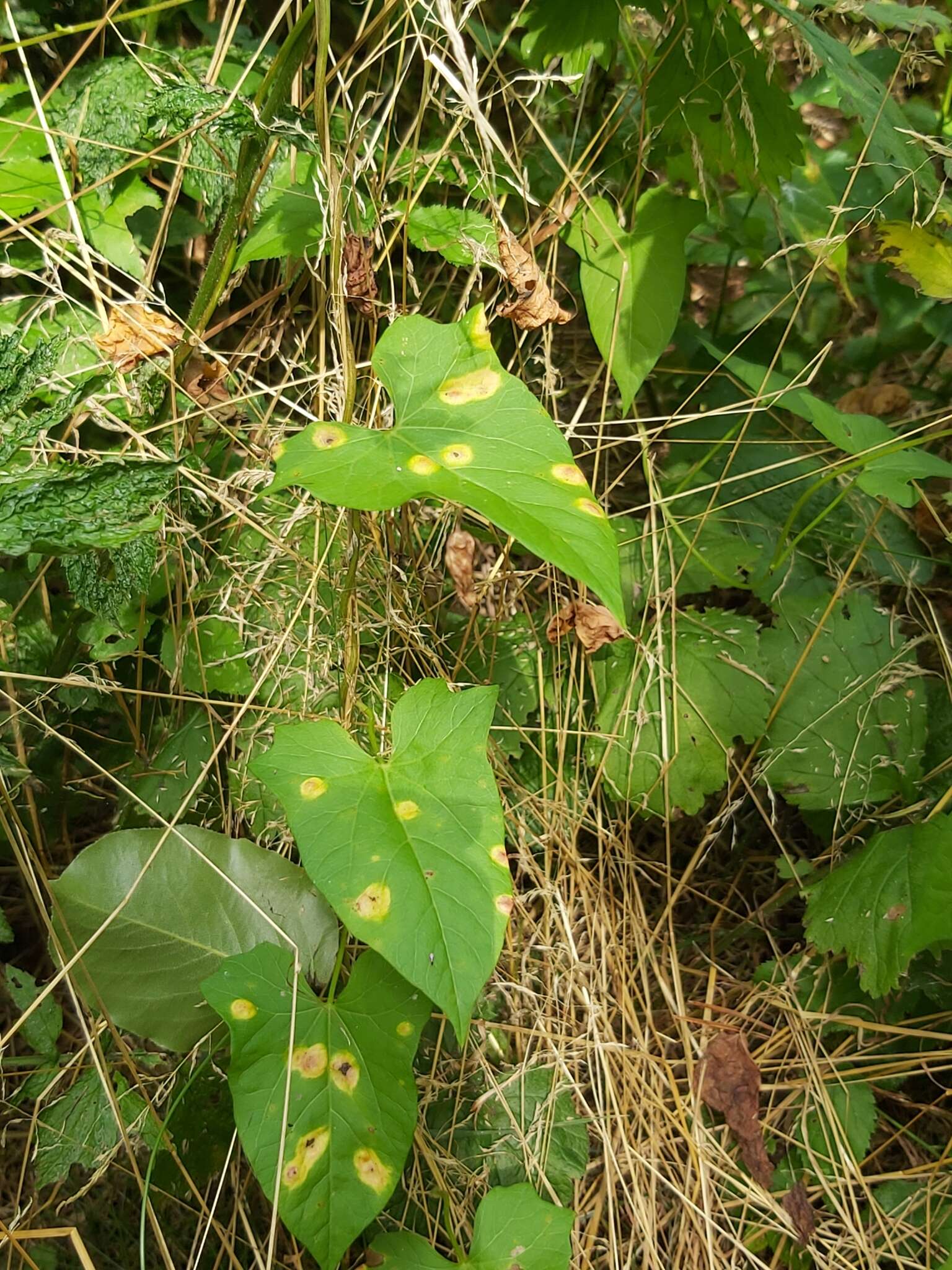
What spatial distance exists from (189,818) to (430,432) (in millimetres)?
588

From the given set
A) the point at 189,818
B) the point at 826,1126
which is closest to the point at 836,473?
the point at 826,1126

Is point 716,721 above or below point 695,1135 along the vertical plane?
above

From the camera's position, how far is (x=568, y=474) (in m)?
0.82

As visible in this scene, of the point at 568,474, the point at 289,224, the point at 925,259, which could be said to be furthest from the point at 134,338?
the point at 925,259

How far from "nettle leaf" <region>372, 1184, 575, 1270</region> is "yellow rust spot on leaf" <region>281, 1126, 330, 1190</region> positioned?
0.52 feet

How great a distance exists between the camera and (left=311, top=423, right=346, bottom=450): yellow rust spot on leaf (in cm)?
84

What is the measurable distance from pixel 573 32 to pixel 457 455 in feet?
2.39

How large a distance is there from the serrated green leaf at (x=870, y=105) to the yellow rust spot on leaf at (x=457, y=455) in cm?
67

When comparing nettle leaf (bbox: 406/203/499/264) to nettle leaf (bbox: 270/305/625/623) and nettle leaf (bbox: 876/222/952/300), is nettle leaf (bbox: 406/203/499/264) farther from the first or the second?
nettle leaf (bbox: 876/222/952/300)

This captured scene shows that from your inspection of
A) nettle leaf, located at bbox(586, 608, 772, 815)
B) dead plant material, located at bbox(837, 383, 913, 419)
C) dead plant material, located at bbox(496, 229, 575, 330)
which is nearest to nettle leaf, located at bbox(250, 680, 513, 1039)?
nettle leaf, located at bbox(586, 608, 772, 815)

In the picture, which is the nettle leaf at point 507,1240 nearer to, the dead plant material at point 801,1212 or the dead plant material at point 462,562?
the dead plant material at point 801,1212

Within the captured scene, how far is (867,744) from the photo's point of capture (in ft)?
4.02

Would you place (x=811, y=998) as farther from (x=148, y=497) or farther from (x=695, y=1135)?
(x=148, y=497)

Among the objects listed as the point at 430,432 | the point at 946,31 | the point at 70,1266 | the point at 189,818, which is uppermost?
the point at 946,31
